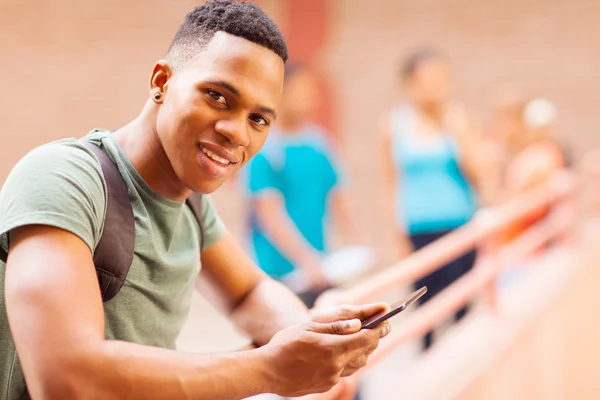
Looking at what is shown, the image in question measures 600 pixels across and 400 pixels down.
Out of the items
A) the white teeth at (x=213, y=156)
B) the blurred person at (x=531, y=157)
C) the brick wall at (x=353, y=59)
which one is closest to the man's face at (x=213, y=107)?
the white teeth at (x=213, y=156)

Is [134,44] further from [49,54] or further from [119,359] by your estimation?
[119,359]

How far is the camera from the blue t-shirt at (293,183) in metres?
2.87

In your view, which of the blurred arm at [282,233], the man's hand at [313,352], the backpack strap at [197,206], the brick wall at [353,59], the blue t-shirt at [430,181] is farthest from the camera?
the brick wall at [353,59]

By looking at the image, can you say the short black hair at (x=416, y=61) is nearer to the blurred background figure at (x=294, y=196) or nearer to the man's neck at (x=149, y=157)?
the blurred background figure at (x=294, y=196)

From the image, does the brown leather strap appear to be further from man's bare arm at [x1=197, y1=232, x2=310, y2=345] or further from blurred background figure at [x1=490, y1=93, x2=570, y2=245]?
blurred background figure at [x1=490, y1=93, x2=570, y2=245]

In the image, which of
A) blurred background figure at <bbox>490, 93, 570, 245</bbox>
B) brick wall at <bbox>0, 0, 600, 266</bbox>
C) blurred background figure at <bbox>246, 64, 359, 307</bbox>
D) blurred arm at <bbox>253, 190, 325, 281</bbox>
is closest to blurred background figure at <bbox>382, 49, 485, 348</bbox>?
blurred background figure at <bbox>246, 64, 359, 307</bbox>

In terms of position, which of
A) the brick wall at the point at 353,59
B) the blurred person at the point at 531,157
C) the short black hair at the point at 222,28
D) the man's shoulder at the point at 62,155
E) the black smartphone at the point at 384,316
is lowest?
the black smartphone at the point at 384,316

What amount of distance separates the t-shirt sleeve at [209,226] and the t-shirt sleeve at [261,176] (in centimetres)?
157

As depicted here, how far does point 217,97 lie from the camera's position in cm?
99

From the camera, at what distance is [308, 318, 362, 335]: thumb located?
0.89 m

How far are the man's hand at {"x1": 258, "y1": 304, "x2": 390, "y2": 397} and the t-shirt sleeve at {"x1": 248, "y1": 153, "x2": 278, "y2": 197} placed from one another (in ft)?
6.39

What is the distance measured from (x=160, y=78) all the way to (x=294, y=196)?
193cm

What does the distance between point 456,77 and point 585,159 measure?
1.60 m

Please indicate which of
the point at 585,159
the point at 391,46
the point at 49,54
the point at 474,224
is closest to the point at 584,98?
the point at 585,159
